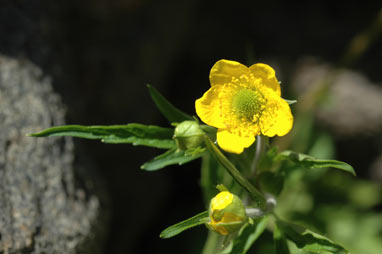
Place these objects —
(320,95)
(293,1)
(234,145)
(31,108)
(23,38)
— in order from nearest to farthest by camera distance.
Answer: (234,145)
(31,108)
(23,38)
(320,95)
(293,1)

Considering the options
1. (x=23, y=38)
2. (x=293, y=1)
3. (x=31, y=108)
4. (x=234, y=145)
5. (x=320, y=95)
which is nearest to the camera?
(x=234, y=145)

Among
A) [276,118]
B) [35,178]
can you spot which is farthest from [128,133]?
[276,118]

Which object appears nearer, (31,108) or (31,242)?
(31,242)

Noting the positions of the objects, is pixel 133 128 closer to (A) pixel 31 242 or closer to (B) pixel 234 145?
(B) pixel 234 145

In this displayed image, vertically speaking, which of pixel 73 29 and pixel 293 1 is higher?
pixel 293 1

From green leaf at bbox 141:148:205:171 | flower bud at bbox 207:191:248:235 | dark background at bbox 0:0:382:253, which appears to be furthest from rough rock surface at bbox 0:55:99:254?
flower bud at bbox 207:191:248:235

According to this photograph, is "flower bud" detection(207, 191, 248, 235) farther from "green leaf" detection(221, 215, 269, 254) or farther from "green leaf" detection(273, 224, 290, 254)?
"green leaf" detection(273, 224, 290, 254)

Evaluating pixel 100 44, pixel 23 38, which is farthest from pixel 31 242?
pixel 100 44

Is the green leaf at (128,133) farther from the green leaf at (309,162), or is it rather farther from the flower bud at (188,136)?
the green leaf at (309,162)
